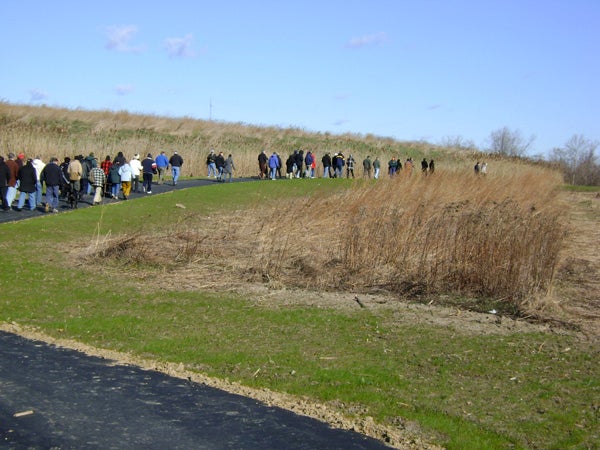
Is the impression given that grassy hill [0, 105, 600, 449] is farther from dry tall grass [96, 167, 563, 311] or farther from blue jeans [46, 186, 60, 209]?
blue jeans [46, 186, 60, 209]

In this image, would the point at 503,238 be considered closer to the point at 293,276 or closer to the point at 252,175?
the point at 293,276

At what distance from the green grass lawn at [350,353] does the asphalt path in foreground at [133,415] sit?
85 centimetres

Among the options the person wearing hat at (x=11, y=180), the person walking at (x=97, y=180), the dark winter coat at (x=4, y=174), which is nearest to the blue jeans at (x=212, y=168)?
the person walking at (x=97, y=180)

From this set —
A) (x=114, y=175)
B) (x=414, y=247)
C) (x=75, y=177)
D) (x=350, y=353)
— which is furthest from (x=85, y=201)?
(x=350, y=353)

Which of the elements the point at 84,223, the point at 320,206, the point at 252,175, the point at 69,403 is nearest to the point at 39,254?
the point at 84,223

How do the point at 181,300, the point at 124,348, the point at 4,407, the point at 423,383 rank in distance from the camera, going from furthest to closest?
the point at 181,300 → the point at 124,348 → the point at 423,383 → the point at 4,407

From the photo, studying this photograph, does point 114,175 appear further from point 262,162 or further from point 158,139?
point 158,139

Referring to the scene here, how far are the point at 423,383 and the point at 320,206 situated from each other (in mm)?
12448

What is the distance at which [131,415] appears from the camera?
26.4 ft

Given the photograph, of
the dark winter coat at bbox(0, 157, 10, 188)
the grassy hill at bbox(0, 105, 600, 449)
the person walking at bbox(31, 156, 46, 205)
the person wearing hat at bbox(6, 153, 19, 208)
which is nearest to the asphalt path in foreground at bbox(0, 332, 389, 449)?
the grassy hill at bbox(0, 105, 600, 449)

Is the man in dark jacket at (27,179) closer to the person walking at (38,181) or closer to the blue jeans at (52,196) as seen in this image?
the blue jeans at (52,196)

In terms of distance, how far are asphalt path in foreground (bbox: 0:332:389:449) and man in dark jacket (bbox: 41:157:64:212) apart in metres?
18.3

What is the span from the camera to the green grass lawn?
332 inches

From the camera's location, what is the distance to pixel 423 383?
9.58m
